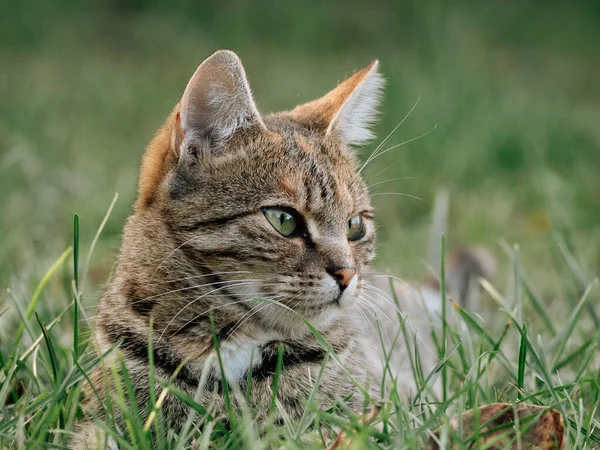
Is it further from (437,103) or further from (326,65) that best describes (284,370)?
(326,65)

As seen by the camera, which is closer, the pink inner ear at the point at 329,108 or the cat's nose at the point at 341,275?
the cat's nose at the point at 341,275

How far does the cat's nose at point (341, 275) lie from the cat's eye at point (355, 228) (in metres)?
0.21

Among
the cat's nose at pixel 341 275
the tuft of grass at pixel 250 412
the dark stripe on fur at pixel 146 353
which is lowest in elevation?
the tuft of grass at pixel 250 412

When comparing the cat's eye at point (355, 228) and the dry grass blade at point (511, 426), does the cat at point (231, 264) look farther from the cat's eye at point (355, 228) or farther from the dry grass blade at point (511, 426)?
the dry grass blade at point (511, 426)

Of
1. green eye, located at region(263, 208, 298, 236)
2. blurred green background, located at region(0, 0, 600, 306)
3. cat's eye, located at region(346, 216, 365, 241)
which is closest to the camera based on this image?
green eye, located at region(263, 208, 298, 236)

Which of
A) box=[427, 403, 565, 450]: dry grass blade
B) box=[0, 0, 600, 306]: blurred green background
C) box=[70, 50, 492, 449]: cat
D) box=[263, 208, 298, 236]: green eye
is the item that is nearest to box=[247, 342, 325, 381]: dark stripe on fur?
box=[70, 50, 492, 449]: cat

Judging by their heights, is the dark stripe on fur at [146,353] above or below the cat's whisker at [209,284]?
below

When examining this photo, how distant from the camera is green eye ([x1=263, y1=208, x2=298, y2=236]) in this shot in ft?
6.32

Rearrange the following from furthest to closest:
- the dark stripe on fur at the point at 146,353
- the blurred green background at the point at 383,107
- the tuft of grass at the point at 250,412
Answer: the blurred green background at the point at 383,107, the dark stripe on fur at the point at 146,353, the tuft of grass at the point at 250,412

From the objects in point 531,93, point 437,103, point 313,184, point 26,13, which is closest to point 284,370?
point 313,184

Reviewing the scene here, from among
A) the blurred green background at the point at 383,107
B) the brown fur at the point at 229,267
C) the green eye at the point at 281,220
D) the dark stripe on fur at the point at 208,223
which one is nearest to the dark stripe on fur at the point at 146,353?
the brown fur at the point at 229,267

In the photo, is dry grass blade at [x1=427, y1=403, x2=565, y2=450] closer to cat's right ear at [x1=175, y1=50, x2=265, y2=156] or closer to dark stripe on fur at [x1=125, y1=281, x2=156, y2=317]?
dark stripe on fur at [x1=125, y1=281, x2=156, y2=317]

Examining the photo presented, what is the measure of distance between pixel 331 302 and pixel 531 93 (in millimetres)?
5192

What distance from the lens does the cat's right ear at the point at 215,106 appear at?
1.94m
